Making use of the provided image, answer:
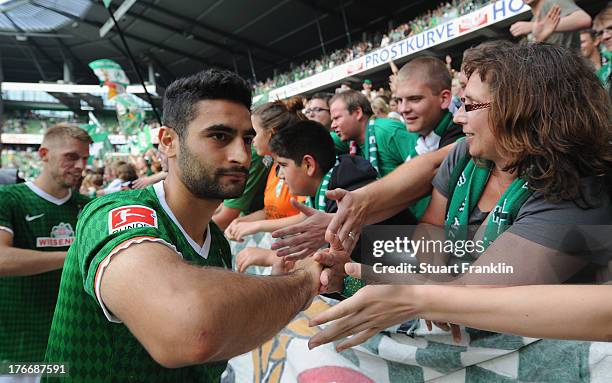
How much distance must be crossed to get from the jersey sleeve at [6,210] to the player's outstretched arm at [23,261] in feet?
0.50

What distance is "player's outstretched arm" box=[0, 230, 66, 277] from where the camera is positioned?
2422mm

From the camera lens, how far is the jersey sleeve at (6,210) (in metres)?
2.65

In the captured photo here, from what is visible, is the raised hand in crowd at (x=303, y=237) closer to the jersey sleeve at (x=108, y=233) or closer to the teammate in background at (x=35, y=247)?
the jersey sleeve at (x=108, y=233)

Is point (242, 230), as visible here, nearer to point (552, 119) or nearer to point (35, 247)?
point (35, 247)

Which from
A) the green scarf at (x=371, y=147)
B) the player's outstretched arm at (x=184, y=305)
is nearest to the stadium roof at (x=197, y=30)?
the green scarf at (x=371, y=147)

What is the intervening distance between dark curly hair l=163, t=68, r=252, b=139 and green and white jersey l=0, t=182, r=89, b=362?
178cm

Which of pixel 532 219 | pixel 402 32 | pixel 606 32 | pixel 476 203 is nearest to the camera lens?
pixel 532 219

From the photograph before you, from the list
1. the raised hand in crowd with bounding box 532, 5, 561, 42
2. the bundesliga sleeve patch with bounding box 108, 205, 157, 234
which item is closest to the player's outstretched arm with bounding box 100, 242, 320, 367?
the bundesliga sleeve patch with bounding box 108, 205, 157, 234

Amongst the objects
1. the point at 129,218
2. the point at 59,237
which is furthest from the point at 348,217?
Answer: the point at 59,237

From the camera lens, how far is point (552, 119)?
130 cm

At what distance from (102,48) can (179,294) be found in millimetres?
34806

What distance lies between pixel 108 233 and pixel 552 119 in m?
1.32

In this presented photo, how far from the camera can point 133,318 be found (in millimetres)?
914

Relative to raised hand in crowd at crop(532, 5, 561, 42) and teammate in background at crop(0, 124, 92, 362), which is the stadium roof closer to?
raised hand in crowd at crop(532, 5, 561, 42)
